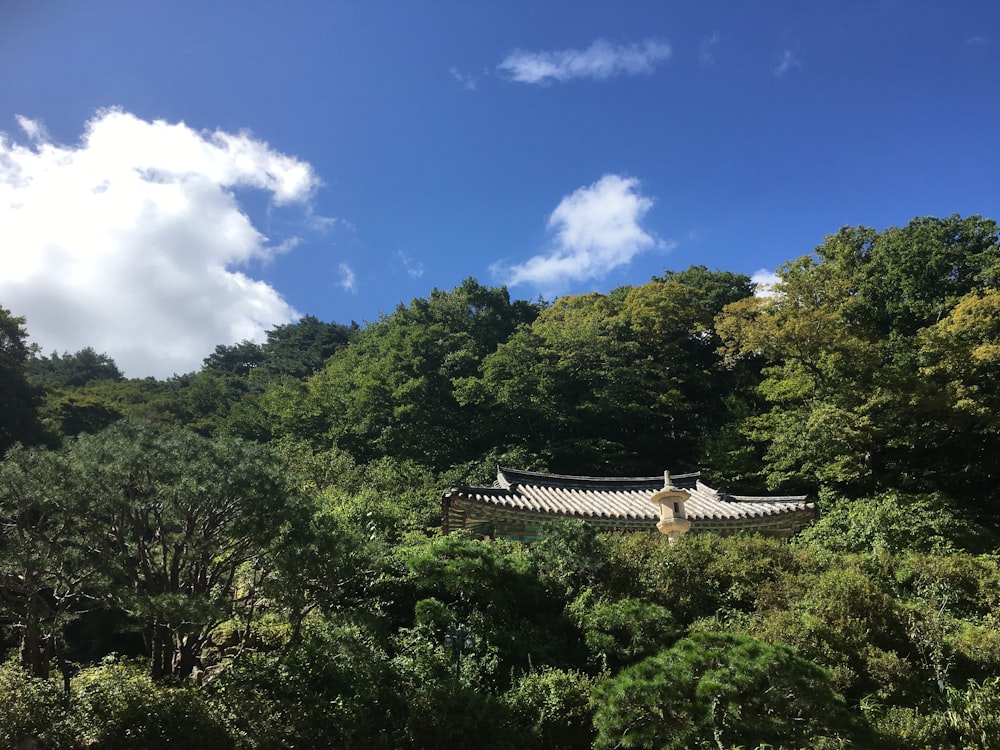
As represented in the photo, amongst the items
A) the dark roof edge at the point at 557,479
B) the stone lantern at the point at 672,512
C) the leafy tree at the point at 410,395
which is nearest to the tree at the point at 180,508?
the stone lantern at the point at 672,512

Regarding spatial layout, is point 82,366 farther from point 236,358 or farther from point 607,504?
point 607,504

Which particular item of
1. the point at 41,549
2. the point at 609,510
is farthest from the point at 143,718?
the point at 609,510

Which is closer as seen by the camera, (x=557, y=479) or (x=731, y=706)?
(x=731, y=706)

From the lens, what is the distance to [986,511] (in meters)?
16.6

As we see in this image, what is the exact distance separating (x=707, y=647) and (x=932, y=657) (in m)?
2.76

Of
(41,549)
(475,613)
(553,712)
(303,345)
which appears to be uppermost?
(303,345)

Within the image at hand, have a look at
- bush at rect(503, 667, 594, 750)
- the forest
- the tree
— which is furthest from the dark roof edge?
bush at rect(503, 667, 594, 750)

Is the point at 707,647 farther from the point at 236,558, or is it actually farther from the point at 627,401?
the point at 627,401

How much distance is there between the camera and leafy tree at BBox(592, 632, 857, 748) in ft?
18.9

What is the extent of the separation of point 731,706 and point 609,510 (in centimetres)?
806

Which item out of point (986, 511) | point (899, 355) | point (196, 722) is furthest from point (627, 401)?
point (196, 722)

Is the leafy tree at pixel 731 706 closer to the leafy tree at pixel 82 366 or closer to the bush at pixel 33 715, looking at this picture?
the bush at pixel 33 715

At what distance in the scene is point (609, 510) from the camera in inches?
543

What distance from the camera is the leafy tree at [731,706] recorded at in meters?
5.76
